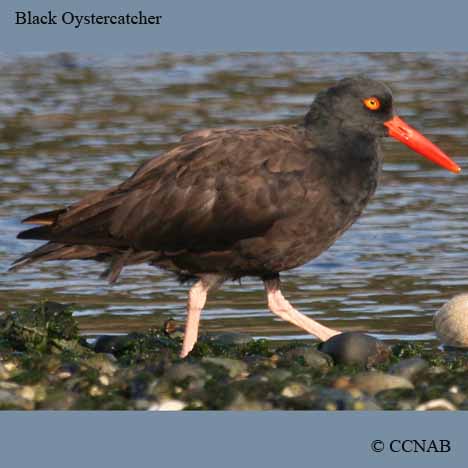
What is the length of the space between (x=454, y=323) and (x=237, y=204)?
68.1 inches

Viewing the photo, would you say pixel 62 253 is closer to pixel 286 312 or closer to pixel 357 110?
pixel 286 312

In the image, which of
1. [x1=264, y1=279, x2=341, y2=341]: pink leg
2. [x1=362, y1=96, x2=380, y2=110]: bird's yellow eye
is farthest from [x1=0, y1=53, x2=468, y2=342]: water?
[x1=362, y1=96, x2=380, y2=110]: bird's yellow eye

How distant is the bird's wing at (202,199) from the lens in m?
8.69

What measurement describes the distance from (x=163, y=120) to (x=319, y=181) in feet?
33.8

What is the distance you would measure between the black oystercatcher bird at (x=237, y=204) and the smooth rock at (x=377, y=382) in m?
1.22

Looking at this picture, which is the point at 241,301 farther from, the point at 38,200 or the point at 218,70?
the point at 218,70

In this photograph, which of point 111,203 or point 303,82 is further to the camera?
point 303,82

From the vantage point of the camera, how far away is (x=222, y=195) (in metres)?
8.78

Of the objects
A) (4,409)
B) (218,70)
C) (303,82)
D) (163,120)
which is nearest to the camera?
(4,409)

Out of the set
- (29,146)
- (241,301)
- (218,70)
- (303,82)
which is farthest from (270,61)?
(241,301)

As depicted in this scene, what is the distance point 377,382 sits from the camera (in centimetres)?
766

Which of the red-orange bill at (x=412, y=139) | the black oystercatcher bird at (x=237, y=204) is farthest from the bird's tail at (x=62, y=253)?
the red-orange bill at (x=412, y=139)

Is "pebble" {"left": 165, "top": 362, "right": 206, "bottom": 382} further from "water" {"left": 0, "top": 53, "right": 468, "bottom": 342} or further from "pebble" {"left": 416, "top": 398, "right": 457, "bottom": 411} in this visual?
"water" {"left": 0, "top": 53, "right": 468, "bottom": 342}

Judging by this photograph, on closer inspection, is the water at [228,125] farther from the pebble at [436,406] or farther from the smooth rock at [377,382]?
the pebble at [436,406]
